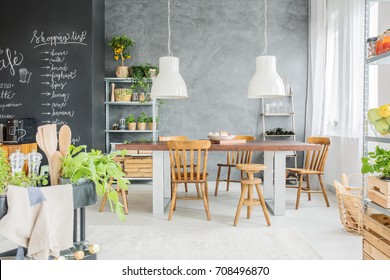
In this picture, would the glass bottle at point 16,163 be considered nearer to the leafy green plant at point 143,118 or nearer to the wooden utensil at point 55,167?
the wooden utensil at point 55,167

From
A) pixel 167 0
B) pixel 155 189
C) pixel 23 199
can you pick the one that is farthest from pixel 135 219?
pixel 167 0

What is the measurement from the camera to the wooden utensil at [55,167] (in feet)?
7.05

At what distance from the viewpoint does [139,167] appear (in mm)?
6789

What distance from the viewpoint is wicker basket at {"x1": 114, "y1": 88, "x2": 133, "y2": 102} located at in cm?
696

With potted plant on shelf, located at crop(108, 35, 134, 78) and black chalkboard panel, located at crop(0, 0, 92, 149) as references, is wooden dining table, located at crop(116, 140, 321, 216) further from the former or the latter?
potted plant on shelf, located at crop(108, 35, 134, 78)

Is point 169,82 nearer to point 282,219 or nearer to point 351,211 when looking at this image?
point 282,219

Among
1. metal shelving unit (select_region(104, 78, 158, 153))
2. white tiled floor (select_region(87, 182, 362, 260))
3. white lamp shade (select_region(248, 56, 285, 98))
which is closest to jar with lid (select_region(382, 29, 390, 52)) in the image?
white tiled floor (select_region(87, 182, 362, 260))

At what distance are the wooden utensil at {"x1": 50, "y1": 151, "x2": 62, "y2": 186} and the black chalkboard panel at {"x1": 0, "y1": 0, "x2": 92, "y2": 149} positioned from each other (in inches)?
167

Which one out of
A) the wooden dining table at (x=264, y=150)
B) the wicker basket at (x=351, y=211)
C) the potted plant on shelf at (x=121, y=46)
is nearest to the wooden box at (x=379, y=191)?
the wicker basket at (x=351, y=211)

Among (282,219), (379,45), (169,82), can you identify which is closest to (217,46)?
(169,82)

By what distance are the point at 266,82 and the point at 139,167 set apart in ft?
9.56

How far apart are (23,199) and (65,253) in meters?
0.56

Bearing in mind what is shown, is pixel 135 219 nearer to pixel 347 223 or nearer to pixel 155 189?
pixel 155 189

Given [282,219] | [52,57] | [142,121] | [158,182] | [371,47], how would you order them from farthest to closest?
1. [142,121]
2. [52,57]
3. [158,182]
4. [282,219]
5. [371,47]
